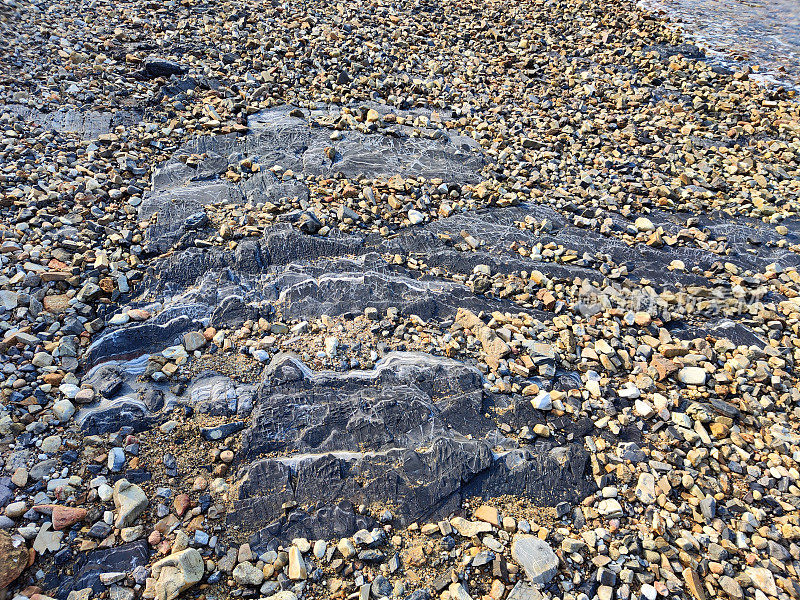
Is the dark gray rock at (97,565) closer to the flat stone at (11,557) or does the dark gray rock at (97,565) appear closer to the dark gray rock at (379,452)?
the flat stone at (11,557)

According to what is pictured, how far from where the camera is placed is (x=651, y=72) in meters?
9.41

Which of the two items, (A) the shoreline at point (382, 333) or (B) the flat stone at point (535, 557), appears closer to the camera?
(B) the flat stone at point (535, 557)

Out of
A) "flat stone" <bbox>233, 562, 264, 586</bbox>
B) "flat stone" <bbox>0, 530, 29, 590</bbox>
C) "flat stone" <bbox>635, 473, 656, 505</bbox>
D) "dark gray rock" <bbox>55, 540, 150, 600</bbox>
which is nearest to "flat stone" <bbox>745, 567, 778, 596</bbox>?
"flat stone" <bbox>635, 473, 656, 505</bbox>

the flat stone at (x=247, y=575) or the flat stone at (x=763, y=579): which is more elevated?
the flat stone at (x=247, y=575)

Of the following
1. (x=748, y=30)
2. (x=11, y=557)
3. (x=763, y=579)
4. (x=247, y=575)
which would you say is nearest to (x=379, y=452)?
(x=247, y=575)

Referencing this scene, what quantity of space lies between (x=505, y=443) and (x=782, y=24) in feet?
46.5

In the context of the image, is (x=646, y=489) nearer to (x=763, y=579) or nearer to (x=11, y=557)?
(x=763, y=579)

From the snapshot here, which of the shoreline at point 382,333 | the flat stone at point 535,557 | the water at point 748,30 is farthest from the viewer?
the water at point 748,30

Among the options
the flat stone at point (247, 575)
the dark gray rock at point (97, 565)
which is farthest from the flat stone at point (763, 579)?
the dark gray rock at point (97, 565)

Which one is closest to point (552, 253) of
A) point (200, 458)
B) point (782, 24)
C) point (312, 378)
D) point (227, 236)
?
point (312, 378)

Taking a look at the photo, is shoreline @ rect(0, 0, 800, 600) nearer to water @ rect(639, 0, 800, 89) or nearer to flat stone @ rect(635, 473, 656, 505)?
flat stone @ rect(635, 473, 656, 505)

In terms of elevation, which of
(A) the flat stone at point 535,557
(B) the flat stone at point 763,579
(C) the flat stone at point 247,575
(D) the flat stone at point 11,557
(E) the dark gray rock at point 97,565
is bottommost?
(B) the flat stone at point 763,579

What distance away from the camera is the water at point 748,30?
10398 millimetres

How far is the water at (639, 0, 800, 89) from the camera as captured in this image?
1040 cm
